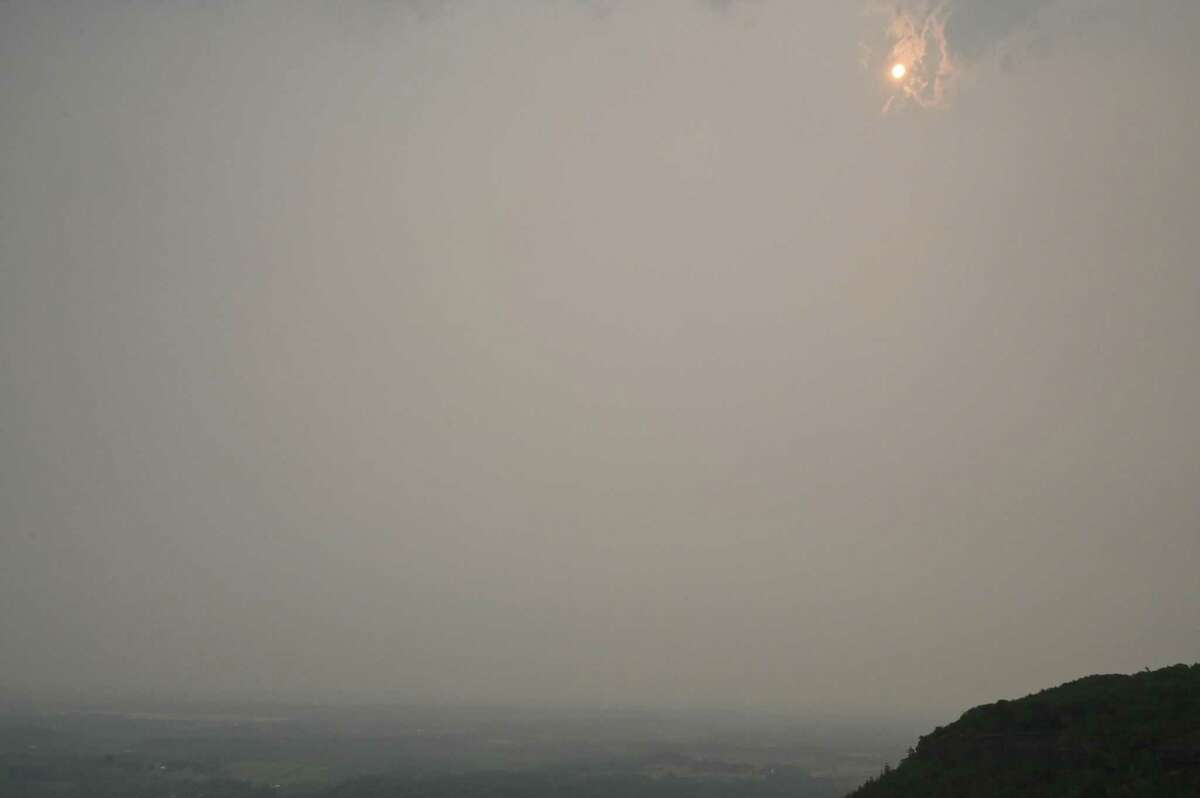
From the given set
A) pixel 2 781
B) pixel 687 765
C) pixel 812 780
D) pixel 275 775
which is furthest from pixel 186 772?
pixel 812 780

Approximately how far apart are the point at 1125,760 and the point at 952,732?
9.24 metres

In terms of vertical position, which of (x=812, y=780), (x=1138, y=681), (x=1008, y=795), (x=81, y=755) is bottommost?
(x=81, y=755)

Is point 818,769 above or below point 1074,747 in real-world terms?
below

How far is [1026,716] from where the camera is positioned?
29.6 m

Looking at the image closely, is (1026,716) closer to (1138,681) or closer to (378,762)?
(1138,681)

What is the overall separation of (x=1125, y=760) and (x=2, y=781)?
197849 millimetres

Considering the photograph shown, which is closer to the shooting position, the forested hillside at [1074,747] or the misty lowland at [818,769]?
the forested hillside at [1074,747]

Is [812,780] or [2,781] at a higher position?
[812,780]

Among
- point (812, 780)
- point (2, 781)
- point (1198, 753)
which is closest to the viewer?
point (1198, 753)

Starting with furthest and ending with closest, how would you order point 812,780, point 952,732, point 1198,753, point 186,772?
point 186,772
point 812,780
point 952,732
point 1198,753

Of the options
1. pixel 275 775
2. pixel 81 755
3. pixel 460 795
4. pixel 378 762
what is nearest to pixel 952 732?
pixel 460 795

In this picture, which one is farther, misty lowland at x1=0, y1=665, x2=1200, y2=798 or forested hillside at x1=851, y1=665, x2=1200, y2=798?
misty lowland at x1=0, y1=665, x2=1200, y2=798

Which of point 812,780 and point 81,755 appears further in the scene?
point 81,755

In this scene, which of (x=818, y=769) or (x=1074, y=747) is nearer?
(x=1074, y=747)
